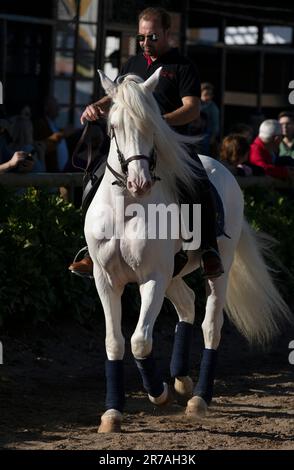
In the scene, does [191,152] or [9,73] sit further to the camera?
[9,73]

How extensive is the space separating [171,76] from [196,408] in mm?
2091

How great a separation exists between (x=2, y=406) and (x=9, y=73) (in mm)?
7251

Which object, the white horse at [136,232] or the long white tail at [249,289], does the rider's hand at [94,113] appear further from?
the long white tail at [249,289]

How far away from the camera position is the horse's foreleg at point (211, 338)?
23.0ft

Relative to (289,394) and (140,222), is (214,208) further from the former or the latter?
(289,394)

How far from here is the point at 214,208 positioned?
272 inches

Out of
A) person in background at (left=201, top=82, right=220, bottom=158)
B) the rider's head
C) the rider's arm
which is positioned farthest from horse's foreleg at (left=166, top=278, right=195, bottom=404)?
person in background at (left=201, top=82, right=220, bottom=158)

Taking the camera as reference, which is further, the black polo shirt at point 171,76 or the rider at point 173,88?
the black polo shirt at point 171,76

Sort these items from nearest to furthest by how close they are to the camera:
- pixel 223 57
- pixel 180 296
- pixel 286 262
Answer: pixel 180 296 < pixel 286 262 < pixel 223 57

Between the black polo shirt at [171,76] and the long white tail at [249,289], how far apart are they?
1.28 m

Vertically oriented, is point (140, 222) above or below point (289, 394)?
above

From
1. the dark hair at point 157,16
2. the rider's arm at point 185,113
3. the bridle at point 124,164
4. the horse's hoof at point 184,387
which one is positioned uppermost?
the dark hair at point 157,16

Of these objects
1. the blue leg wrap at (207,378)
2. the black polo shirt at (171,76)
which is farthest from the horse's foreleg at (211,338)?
the black polo shirt at (171,76)

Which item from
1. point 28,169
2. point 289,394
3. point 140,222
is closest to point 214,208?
point 140,222
